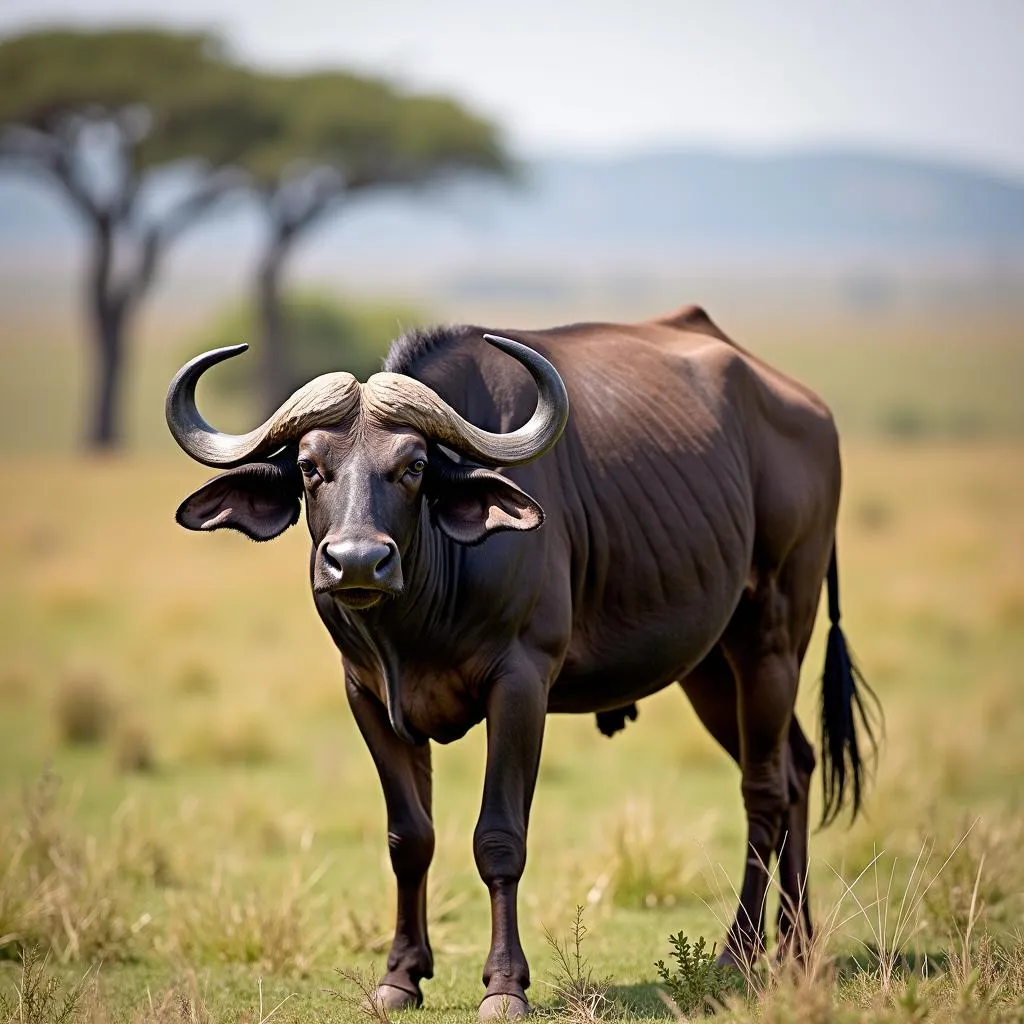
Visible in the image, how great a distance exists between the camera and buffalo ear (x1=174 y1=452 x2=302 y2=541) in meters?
6.46

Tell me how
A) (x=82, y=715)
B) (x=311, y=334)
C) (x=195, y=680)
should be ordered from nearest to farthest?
1. (x=82, y=715)
2. (x=195, y=680)
3. (x=311, y=334)

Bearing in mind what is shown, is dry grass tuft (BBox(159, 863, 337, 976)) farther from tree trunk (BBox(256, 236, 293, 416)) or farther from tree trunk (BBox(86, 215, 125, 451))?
tree trunk (BBox(86, 215, 125, 451))

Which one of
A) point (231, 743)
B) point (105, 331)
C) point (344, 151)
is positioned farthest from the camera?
point (344, 151)

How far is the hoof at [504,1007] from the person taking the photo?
6289mm

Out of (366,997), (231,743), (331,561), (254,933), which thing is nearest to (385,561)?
(331,561)

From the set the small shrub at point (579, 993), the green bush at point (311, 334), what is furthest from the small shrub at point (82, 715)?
the green bush at point (311, 334)

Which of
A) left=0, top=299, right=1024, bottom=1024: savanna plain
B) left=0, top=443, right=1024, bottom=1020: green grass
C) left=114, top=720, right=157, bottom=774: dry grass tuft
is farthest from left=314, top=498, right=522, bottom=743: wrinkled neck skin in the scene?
left=114, top=720, right=157, bottom=774: dry grass tuft

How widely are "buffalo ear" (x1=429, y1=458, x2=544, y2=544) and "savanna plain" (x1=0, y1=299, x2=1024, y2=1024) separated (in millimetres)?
1546

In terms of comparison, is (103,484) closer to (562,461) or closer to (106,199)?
(106,199)

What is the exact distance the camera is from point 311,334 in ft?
203

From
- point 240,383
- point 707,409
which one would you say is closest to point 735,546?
point 707,409

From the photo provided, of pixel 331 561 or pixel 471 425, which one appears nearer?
pixel 331 561

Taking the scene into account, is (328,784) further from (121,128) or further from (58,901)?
(121,128)

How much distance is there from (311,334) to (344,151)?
2072 centimetres
